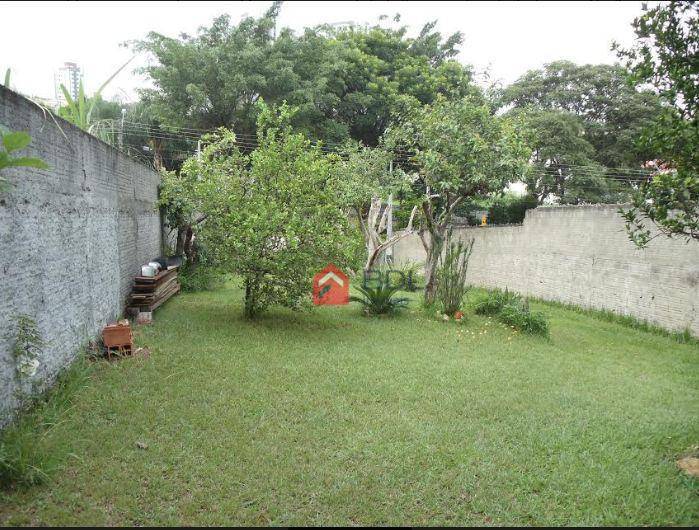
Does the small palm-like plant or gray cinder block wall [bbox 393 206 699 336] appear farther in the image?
the small palm-like plant

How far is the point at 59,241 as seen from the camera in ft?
13.8

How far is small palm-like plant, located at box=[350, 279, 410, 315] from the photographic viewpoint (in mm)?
8070

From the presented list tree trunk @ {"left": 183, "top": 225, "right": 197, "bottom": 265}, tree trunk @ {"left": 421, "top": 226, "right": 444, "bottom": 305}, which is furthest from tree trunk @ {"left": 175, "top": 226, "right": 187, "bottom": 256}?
tree trunk @ {"left": 421, "top": 226, "right": 444, "bottom": 305}

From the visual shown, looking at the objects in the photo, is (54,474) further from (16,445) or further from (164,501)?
(164,501)

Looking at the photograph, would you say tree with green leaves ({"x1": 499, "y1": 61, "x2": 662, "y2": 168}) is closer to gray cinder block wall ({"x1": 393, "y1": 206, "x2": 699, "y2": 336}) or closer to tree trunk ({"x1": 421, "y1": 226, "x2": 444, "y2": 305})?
gray cinder block wall ({"x1": 393, "y1": 206, "x2": 699, "y2": 336})

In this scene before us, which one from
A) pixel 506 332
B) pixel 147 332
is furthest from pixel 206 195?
pixel 506 332

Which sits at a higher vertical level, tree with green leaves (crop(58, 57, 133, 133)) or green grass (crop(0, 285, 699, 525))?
tree with green leaves (crop(58, 57, 133, 133))

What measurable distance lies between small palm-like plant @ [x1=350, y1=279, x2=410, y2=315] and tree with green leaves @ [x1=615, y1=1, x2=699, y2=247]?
478 cm

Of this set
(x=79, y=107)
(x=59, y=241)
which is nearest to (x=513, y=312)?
(x=59, y=241)

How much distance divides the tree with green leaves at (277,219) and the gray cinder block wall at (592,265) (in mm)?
4543

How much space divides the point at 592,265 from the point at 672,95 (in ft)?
21.6

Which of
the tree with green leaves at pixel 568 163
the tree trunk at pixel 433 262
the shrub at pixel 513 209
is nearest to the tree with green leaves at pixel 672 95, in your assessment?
the tree trunk at pixel 433 262

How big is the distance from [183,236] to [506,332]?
7386mm

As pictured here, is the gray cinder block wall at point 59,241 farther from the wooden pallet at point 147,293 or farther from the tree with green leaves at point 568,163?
the tree with green leaves at point 568,163
